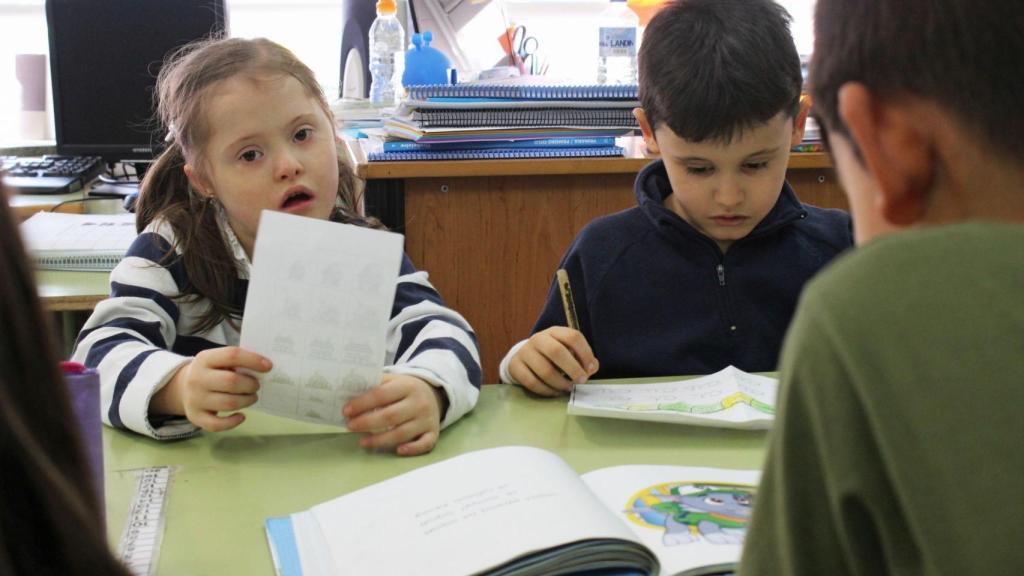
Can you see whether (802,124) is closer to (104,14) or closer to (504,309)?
(504,309)

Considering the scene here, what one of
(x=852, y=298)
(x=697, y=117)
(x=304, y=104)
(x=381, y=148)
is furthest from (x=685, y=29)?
(x=852, y=298)

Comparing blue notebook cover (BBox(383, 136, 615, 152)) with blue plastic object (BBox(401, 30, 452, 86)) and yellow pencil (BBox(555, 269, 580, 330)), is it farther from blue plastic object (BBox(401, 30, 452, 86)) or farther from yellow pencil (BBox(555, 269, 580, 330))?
yellow pencil (BBox(555, 269, 580, 330))

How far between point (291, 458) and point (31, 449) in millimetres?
583

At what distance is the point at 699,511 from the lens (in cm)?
85

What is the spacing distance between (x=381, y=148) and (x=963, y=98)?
158 cm

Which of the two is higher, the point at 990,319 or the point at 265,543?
the point at 990,319

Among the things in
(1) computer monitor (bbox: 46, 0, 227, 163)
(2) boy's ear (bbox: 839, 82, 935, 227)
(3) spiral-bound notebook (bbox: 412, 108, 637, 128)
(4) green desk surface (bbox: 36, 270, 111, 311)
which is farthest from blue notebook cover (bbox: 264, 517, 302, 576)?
(1) computer monitor (bbox: 46, 0, 227, 163)

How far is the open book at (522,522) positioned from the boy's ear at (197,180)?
2.10ft

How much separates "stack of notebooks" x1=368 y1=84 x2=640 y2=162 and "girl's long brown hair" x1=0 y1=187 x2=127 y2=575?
143 centimetres

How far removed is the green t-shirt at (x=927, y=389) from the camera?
0.38 metres

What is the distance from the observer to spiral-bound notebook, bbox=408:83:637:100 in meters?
1.87

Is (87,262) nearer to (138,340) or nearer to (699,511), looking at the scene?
(138,340)

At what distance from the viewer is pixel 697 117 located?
4.45ft

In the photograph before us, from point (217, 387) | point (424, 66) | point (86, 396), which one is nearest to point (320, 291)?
point (217, 387)
